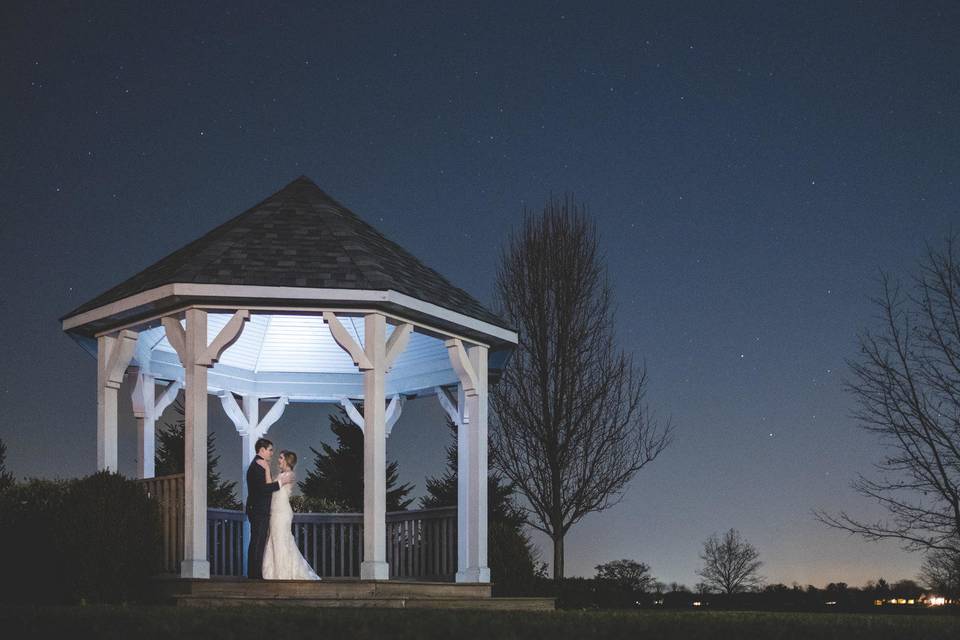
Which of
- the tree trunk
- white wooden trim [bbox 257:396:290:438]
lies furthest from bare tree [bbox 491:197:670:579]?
white wooden trim [bbox 257:396:290:438]

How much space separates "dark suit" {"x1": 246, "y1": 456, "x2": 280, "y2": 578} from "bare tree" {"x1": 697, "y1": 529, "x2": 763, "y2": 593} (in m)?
26.3

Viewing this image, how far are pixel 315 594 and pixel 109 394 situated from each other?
15.6 feet

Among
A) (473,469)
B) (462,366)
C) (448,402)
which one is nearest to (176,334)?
(462,366)

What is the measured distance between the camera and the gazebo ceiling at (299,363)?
1875 centimetres

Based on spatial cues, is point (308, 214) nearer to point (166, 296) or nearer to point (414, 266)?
point (414, 266)

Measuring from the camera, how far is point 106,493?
13938mm

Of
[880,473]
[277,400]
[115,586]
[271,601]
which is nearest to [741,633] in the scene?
[271,601]

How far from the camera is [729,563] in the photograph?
132 ft

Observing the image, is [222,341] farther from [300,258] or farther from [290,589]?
[290,589]

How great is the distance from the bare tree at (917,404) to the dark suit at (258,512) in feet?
39.2

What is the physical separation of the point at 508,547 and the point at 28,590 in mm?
6744

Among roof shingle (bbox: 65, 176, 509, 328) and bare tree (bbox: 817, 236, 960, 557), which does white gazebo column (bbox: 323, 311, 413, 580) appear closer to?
roof shingle (bbox: 65, 176, 509, 328)

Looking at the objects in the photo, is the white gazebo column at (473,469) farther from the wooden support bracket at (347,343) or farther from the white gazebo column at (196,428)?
the white gazebo column at (196,428)

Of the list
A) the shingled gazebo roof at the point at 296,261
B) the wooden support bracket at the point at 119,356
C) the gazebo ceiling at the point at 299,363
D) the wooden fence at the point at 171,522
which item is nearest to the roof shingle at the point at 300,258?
the shingled gazebo roof at the point at 296,261
